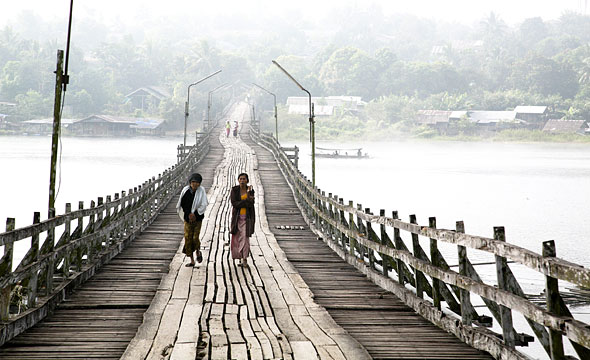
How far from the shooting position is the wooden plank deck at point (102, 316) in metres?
6.47

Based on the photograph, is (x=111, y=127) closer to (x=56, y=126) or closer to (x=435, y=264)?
(x=56, y=126)

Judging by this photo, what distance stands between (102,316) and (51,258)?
1.00 m

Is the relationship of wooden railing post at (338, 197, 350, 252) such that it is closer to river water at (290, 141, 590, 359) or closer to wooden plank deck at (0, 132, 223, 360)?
wooden plank deck at (0, 132, 223, 360)

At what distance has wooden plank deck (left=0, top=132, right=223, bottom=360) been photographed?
21.2ft

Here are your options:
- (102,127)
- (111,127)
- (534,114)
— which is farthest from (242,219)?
(534,114)

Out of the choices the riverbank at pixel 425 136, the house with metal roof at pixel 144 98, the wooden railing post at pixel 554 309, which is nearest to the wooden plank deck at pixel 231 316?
the wooden railing post at pixel 554 309

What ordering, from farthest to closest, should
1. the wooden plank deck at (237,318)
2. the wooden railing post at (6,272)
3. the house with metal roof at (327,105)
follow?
the house with metal roof at (327,105) < the wooden railing post at (6,272) < the wooden plank deck at (237,318)

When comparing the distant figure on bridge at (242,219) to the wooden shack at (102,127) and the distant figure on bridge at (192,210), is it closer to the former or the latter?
the distant figure on bridge at (192,210)

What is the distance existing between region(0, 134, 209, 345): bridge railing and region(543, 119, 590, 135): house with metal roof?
10382cm

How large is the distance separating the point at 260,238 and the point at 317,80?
5140 inches

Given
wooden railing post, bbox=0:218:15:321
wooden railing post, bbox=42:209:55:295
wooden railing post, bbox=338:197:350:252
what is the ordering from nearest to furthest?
1. wooden railing post, bbox=0:218:15:321
2. wooden railing post, bbox=42:209:55:295
3. wooden railing post, bbox=338:197:350:252

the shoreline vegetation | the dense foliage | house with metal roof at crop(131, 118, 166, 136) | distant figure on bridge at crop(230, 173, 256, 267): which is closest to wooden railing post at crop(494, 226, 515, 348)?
distant figure on bridge at crop(230, 173, 256, 267)

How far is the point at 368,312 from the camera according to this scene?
8453mm

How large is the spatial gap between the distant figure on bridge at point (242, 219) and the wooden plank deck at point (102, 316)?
124 cm
